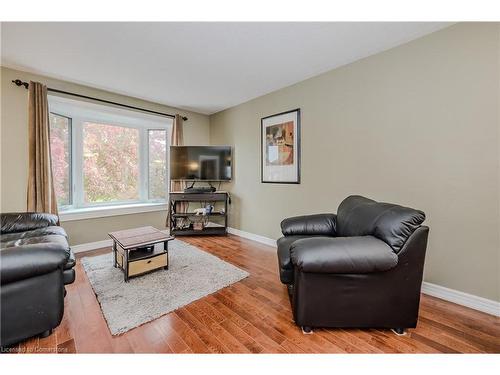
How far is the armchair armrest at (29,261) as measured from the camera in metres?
1.21

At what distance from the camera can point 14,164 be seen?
2.59 metres

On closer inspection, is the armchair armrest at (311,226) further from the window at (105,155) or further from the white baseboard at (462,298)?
the window at (105,155)

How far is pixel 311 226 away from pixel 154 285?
1.63 meters

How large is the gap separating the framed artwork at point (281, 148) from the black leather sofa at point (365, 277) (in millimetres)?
1720

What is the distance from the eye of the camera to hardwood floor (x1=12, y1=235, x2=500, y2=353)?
4.39 ft

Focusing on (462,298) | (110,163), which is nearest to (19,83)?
(110,163)

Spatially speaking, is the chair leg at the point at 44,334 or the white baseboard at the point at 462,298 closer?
the chair leg at the point at 44,334

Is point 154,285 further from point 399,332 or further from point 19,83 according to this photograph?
point 19,83

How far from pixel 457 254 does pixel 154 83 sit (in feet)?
12.6

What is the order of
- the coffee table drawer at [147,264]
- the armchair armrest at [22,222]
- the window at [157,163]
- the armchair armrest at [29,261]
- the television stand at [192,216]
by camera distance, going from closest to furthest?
the armchair armrest at [29,261], the armchair armrest at [22,222], the coffee table drawer at [147,264], the television stand at [192,216], the window at [157,163]

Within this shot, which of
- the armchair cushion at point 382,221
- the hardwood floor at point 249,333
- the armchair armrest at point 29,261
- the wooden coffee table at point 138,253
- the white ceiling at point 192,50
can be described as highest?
the white ceiling at point 192,50

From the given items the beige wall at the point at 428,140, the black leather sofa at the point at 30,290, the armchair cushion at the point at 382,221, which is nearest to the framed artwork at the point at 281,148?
the beige wall at the point at 428,140
